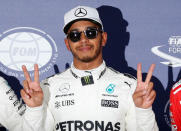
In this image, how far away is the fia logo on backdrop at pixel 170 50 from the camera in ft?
7.38

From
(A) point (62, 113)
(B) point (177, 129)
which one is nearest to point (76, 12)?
(A) point (62, 113)

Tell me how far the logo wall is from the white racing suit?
478 millimetres

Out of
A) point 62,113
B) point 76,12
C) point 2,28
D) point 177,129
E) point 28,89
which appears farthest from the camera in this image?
point 2,28

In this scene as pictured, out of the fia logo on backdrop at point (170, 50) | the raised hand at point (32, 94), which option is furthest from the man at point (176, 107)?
the fia logo on backdrop at point (170, 50)

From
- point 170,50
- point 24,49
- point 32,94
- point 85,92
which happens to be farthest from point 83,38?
point 170,50

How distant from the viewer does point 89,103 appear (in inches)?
66.5

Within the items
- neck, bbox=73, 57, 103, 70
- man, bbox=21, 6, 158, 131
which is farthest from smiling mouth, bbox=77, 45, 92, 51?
neck, bbox=73, 57, 103, 70

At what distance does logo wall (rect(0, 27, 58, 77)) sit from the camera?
223cm

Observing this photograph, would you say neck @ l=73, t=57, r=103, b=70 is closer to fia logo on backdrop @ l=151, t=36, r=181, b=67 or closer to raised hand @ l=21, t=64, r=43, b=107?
raised hand @ l=21, t=64, r=43, b=107

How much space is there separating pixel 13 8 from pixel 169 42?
1299mm

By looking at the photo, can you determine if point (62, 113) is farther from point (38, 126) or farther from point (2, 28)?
point (2, 28)

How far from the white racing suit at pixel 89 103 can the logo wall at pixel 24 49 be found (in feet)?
1.57

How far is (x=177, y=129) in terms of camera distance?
1.44 m

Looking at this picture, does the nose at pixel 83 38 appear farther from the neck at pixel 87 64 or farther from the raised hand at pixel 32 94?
the raised hand at pixel 32 94
